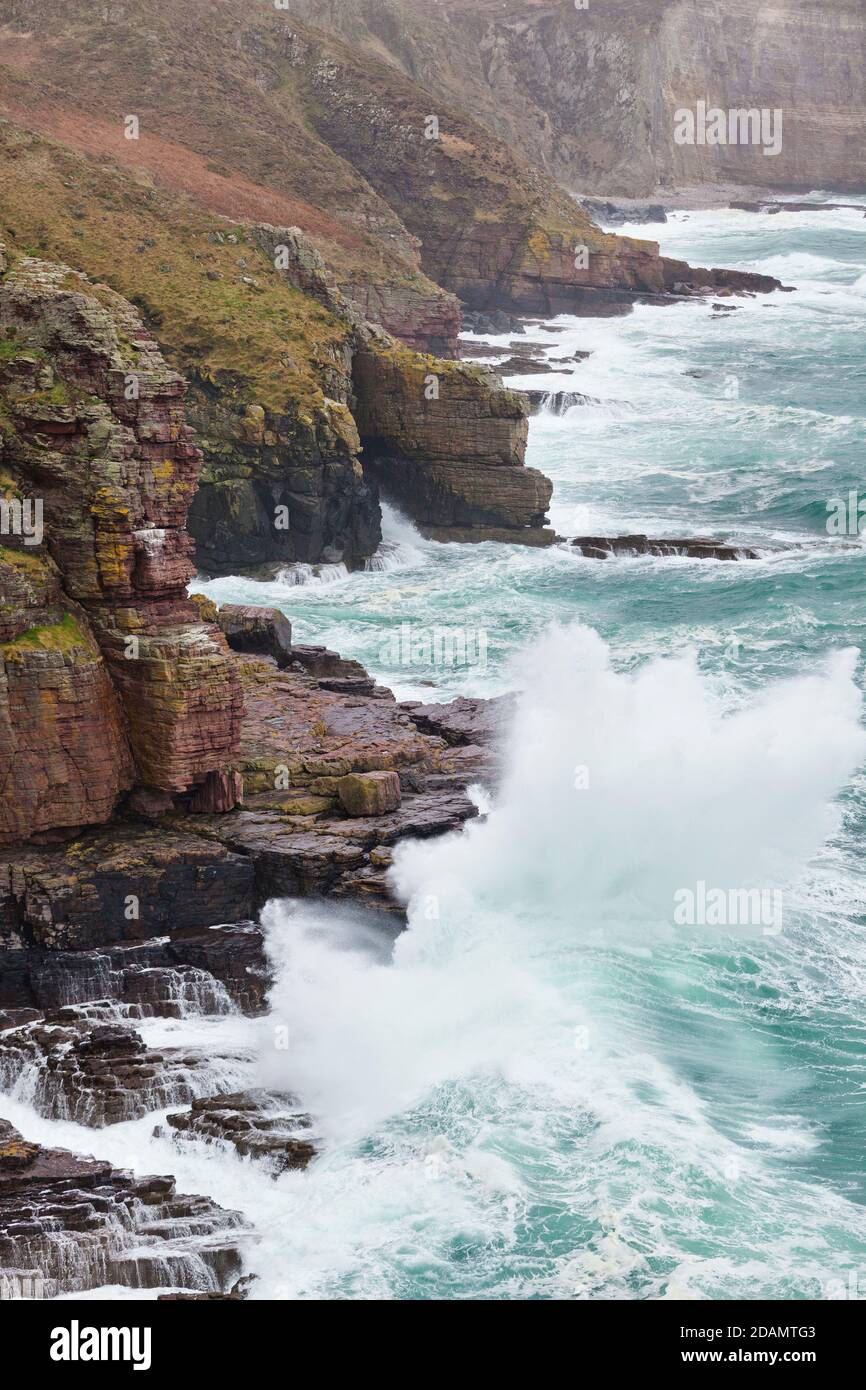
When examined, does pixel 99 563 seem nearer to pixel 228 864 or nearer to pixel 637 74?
pixel 228 864

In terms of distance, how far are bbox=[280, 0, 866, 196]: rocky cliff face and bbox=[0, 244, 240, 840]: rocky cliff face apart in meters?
93.6

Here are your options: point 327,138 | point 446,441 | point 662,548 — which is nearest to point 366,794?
point 662,548

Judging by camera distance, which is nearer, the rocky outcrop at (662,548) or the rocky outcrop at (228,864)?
the rocky outcrop at (228,864)

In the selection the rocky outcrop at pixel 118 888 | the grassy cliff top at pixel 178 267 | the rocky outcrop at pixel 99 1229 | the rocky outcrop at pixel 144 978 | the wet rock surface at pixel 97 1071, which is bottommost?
the rocky outcrop at pixel 99 1229

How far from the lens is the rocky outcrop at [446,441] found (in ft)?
160

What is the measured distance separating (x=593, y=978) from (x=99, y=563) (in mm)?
9964

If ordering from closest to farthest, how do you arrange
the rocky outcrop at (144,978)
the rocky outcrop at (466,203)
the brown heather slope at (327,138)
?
1. the rocky outcrop at (144,978)
2. the brown heather slope at (327,138)
3. the rocky outcrop at (466,203)

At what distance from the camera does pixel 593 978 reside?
1067 inches

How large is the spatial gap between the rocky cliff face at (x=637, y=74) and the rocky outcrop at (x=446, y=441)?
71319 millimetres

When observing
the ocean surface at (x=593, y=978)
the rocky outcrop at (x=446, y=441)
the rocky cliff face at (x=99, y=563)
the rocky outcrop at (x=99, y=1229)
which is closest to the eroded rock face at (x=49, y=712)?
the rocky cliff face at (x=99, y=563)

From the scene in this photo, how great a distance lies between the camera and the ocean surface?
2120 centimetres

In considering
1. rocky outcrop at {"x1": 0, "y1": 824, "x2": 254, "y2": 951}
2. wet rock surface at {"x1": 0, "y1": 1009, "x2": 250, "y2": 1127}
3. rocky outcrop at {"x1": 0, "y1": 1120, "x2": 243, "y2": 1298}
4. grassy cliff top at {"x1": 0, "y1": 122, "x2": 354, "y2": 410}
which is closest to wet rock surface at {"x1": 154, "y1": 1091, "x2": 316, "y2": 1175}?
wet rock surface at {"x1": 0, "y1": 1009, "x2": 250, "y2": 1127}

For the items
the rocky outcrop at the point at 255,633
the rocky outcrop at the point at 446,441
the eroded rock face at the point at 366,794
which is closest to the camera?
the eroded rock face at the point at 366,794

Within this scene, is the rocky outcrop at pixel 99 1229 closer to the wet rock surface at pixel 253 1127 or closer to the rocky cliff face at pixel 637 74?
the wet rock surface at pixel 253 1127
